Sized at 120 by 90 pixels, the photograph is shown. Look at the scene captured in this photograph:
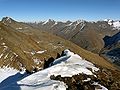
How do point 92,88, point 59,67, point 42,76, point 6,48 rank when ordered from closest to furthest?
point 92,88, point 42,76, point 59,67, point 6,48

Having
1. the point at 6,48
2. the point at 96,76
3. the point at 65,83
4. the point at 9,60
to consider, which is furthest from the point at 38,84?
the point at 6,48

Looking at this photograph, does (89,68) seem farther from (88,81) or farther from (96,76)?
(88,81)

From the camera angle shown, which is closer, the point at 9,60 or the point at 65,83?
the point at 65,83

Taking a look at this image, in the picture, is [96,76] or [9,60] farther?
[9,60]

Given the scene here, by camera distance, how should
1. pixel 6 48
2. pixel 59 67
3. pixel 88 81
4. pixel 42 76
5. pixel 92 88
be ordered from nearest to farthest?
pixel 92 88
pixel 88 81
pixel 42 76
pixel 59 67
pixel 6 48

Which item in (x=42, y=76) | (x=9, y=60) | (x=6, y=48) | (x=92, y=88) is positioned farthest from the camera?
(x=6, y=48)

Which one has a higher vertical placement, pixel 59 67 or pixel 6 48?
pixel 59 67

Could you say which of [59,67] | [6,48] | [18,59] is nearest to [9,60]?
[18,59]

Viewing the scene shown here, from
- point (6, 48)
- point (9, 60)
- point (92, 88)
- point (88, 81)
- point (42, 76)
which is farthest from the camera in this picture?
point (6, 48)

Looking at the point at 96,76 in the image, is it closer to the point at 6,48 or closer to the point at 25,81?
the point at 25,81
